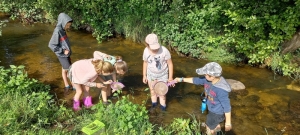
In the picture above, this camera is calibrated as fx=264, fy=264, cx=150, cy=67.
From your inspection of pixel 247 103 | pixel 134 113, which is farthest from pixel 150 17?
pixel 134 113

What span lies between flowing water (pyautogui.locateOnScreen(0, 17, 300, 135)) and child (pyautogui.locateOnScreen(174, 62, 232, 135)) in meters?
0.80

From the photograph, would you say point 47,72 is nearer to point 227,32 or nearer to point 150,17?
point 150,17

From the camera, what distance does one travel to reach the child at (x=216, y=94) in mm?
3781

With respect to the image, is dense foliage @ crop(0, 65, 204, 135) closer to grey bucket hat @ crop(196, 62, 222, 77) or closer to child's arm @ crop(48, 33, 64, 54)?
child's arm @ crop(48, 33, 64, 54)

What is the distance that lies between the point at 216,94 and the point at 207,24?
13.3ft

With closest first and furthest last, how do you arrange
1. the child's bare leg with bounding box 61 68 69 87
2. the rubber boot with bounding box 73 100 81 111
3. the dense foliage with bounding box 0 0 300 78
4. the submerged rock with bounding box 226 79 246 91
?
the rubber boot with bounding box 73 100 81 111
the child's bare leg with bounding box 61 68 69 87
the submerged rock with bounding box 226 79 246 91
the dense foliage with bounding box 0 0 300 78

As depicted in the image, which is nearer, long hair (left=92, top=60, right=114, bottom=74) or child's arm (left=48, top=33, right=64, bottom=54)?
long hair (left=92, top=60, right=114, bottom=74)

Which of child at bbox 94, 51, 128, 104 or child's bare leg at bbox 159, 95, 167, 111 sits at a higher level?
child at bbox 94, 51, 128, 104

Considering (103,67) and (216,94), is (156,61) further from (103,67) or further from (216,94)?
(216,94)

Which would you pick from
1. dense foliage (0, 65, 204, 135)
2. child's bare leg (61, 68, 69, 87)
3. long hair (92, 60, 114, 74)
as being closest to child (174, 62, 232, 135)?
dense foliage (0, 65, 204, 135)

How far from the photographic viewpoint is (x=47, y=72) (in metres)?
6.79

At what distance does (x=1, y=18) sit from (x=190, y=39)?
8.89 metres

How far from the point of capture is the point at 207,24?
24.7 feet

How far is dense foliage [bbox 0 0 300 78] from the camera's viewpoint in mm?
6473
